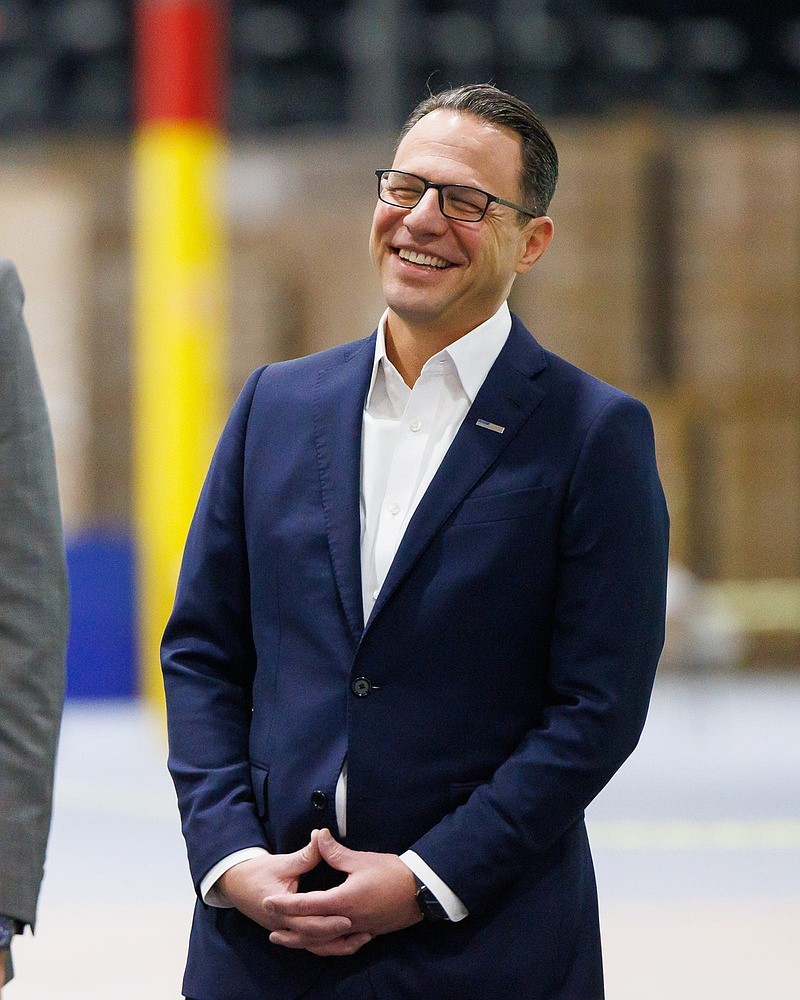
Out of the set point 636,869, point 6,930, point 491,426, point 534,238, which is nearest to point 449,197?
point 534,238

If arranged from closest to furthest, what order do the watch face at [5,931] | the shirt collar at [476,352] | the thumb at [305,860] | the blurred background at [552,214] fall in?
1. the watch face at [5,931]
2. the thumb at [305,860]
3. the shirt collar at [476,352]
4. the blurred background at [552,214]

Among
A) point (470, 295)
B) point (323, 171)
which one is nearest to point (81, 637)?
point (323, 171)

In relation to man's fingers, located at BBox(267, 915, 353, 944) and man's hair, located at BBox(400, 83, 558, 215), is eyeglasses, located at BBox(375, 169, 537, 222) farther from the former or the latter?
man's fingers, located at BBox(267, 915, 353, 944)

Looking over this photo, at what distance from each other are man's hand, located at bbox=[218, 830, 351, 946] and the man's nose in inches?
26.1

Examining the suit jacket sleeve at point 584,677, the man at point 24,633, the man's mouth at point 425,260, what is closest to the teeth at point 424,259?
the man's mouth at point 425,260

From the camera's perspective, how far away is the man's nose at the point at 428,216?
1786mm

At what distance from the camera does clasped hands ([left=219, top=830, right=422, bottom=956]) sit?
1699 mm

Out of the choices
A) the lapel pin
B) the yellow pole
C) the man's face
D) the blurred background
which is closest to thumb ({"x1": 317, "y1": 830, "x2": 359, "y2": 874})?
the lapel pin

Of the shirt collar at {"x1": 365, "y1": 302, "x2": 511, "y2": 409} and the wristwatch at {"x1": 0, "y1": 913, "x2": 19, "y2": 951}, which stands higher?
the shirt collar at {"x1": 365, "y1": 302, "x2": 511, "y2": 409}

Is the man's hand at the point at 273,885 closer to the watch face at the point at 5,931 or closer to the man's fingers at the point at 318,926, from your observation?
the man's fingers at the point at 318,926

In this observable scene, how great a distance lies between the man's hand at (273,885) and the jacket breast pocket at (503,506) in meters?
0.38

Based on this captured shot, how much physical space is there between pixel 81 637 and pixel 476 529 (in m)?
7.80

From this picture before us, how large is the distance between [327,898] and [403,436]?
1.70 ft

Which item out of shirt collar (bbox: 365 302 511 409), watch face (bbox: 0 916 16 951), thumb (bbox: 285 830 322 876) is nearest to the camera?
watch face (bbox: 0 916 16 951)
